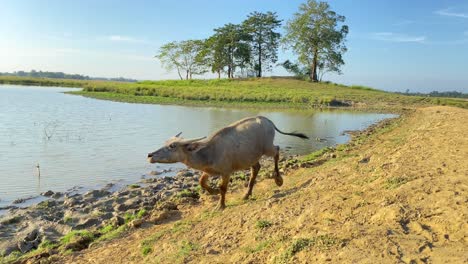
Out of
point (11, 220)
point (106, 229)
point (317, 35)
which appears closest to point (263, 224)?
point (106, 229)

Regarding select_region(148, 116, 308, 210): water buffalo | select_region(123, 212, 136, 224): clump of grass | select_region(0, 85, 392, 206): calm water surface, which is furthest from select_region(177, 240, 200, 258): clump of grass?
select_region(0, 85, 392, 206): calm water surface

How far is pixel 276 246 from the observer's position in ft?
16.2

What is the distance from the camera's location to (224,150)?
307 inches

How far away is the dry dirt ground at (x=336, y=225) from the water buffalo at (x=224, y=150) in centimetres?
71

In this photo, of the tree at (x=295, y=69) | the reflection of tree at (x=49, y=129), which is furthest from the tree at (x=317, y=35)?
the reflection of tree at (x=49, y=129)

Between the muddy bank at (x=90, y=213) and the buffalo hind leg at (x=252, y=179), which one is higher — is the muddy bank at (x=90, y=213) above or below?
below

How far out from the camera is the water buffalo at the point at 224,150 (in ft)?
23.9

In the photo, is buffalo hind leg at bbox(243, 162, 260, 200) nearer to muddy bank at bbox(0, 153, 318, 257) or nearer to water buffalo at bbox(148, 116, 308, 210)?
water buffalo at bbox(148, 116, 308, 210)

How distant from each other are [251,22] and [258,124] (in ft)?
201

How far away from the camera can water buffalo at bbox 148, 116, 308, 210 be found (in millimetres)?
7297

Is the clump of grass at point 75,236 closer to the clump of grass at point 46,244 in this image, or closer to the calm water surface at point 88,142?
the clump of grass at point 46,244

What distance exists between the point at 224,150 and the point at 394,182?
3.05 m

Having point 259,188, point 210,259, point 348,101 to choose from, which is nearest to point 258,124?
point 259,188

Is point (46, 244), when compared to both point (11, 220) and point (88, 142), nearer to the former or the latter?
point (11, 220)
